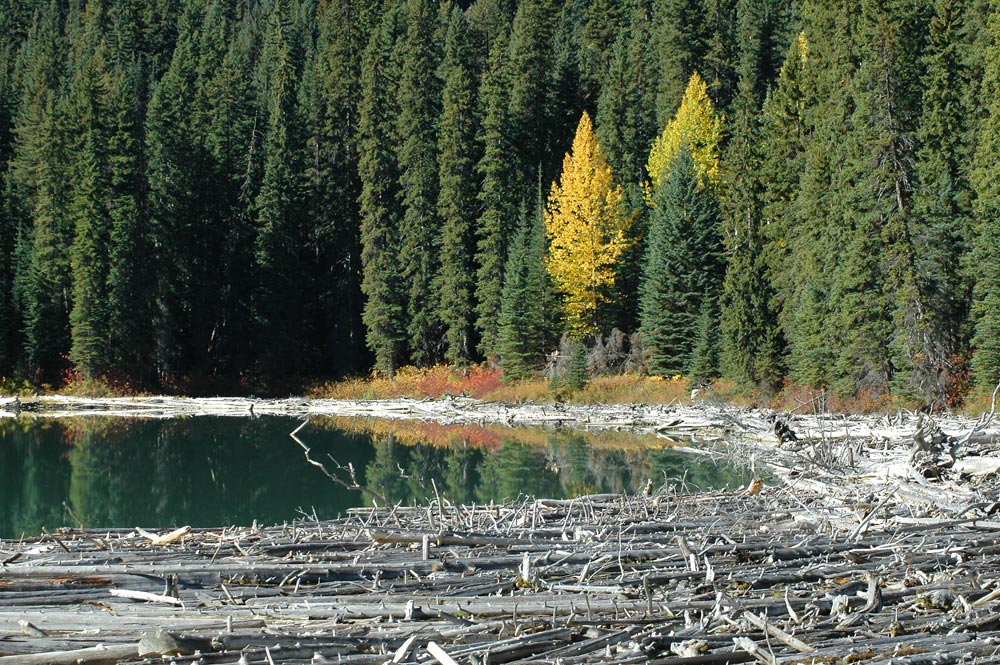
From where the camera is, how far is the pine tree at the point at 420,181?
49.6 meters

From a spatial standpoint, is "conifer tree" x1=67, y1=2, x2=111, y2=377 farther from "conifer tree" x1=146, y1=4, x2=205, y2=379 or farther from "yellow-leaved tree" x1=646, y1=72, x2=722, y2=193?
"yellow-leaved tree" x1=646, y1=72, x2=722, y2=193

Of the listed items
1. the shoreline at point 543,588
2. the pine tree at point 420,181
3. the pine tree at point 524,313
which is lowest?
the shoreline at point 543,588

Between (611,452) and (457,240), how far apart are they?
81.4 ft

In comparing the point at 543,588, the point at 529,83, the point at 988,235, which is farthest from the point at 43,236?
the point at 543,588

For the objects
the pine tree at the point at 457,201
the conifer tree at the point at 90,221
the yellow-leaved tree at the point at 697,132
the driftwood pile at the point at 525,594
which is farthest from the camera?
the pine tree at the point at 457,201

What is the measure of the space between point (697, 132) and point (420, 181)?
1428 centimetres

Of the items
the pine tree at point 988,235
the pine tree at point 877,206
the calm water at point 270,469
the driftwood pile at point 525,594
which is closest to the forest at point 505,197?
the pine tree at point 877,206

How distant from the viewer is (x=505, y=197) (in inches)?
1908

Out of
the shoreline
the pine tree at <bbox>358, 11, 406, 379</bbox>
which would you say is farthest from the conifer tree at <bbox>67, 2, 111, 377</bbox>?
the shoreline

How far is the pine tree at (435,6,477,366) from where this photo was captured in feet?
157

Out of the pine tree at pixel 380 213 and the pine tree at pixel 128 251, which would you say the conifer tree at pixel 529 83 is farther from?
the pine tree at pixel 128 251

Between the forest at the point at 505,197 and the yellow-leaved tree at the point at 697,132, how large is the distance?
17 centimetres

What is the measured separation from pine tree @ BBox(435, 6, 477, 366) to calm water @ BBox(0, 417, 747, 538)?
13.7 metres

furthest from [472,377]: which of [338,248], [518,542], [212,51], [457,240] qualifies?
[518,542]
